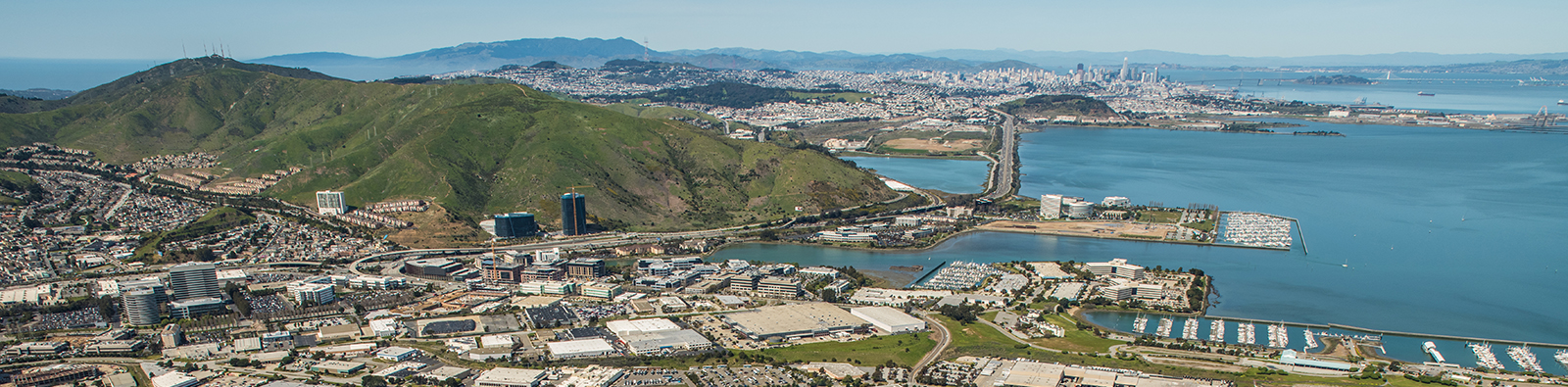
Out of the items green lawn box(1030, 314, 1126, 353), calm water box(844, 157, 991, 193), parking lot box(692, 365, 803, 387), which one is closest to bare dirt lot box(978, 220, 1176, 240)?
calm water box(844, 157, 991, 193)

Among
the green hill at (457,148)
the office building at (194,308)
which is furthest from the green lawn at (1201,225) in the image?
the office building at (194,308)

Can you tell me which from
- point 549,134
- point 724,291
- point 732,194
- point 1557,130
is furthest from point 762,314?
point 1557,130

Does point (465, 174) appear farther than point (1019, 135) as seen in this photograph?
No

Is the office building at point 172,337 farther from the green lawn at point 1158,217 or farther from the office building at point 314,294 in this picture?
the green lawn at point 1158,217

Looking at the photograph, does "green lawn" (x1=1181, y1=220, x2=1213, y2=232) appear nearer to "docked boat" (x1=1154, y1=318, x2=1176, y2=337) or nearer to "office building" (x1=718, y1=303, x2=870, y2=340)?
"docked boat" (x1=1154, y1=318, x2=1176, y2=337)

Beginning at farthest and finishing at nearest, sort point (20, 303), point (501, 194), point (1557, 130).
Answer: point (1557, 130), point (501, 194), point (20, 303)

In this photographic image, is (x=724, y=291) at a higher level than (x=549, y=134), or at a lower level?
lower

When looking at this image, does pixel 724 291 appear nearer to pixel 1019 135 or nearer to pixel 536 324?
pixel 536 324
